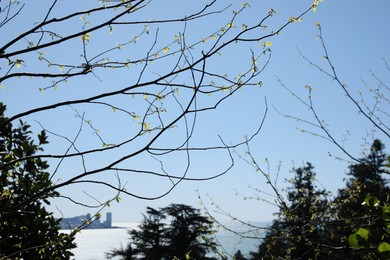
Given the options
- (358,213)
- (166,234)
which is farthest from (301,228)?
(166,234)

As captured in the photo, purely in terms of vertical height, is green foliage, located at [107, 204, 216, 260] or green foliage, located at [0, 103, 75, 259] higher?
green foliage, located at [107, 204, 216, 260]

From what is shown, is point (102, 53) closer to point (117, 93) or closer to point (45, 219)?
point (117, 93)

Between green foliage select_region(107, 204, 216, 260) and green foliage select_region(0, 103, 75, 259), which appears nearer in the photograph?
green foliage select_region(0, 103, 75, 259)

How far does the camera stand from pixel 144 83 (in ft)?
5.89

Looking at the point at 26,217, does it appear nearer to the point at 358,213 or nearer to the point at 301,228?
the point at 301,228

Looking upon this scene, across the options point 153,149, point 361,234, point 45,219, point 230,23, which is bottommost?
point 361,234

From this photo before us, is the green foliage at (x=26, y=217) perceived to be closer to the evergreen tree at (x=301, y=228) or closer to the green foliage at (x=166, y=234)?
the evergreen tree at (x=301, y=228)

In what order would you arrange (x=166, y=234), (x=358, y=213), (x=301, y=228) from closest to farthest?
1. (x=301, y=228)
2. (x=358, y=213)
3. (x=166, y=234)

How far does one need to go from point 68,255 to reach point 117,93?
9.33ft

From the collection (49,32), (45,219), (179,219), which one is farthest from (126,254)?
(49,32)

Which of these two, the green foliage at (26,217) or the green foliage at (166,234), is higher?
the green foliage at (166,234)

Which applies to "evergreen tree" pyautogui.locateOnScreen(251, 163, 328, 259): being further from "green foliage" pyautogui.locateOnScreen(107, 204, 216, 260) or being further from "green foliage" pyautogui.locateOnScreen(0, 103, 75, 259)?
"green foliage" pyautogui.locateOnScreen(107, 204, 216, 260)

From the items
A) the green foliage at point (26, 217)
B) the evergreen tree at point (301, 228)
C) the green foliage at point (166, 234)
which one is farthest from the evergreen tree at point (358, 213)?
the green foliage at point (166, 234)

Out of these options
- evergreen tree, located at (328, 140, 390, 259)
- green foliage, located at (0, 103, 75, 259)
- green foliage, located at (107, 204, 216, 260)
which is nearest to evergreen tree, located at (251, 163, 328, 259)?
evergreen tree, located at (328, 140, 390, 259)
